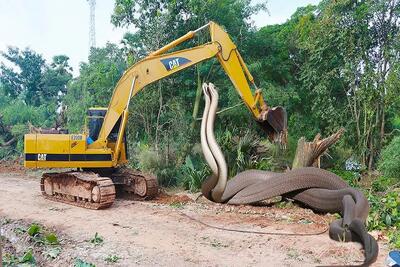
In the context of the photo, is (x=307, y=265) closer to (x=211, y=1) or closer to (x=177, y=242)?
(x=177, y=242)

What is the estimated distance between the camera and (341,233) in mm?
6492

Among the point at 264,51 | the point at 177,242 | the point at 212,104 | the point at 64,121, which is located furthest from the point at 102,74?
the point at 177,242

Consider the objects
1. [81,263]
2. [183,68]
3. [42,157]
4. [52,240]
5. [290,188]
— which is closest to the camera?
[81,263]

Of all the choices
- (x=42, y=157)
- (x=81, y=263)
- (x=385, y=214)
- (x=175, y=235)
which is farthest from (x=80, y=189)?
(x=385, y=214)

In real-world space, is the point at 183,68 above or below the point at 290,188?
above

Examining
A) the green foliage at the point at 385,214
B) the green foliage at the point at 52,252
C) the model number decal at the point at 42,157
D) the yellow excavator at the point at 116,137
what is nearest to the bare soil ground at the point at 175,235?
the green foliage at the point at 52,252

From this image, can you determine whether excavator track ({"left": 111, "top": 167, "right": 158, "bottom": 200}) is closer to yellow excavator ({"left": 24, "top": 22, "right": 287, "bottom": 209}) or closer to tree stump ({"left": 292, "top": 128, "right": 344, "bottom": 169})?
yellow excavator ({"left": 24, "top": 22, "right": 287, "bottom": 209})

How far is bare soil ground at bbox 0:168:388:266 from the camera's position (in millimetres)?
5953

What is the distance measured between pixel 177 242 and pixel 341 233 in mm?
2399

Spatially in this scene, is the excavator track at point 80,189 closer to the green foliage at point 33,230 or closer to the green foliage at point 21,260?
the green foliage at point 33,230

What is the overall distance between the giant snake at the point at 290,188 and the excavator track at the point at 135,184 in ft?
5.55

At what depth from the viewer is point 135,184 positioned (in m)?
10.7

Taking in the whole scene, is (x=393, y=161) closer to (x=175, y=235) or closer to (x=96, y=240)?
(x=175, y=235)

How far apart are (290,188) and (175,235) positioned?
293 cm
